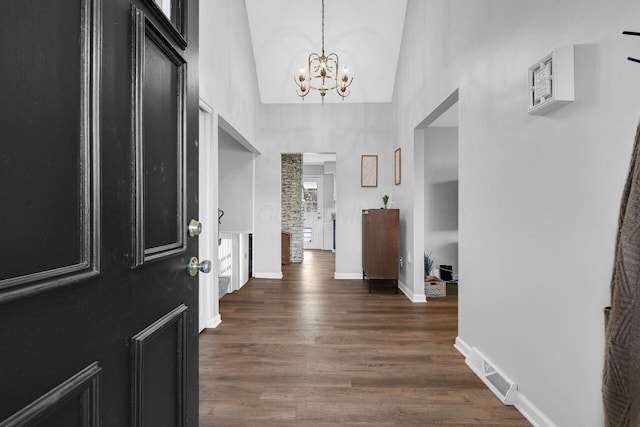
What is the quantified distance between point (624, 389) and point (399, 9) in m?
4.63

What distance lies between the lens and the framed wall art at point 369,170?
5.40 m

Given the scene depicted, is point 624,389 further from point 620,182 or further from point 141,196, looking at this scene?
point 141,196

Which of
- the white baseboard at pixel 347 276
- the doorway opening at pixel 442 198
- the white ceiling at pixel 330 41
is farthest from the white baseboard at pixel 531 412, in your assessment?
the white ceiling at pixel 330 41

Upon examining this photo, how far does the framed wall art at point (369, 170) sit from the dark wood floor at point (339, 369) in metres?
2.04

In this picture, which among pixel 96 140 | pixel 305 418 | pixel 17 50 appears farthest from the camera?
pixel 305 418

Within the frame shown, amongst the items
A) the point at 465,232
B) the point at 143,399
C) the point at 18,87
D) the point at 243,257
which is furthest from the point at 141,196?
the point at 243,257

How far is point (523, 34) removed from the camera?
1.84 m

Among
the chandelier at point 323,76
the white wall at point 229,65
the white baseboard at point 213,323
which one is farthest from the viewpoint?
the chandelier at point 323,76

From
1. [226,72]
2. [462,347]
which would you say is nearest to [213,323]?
[462,347]

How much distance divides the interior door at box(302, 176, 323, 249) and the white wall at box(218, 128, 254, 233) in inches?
164

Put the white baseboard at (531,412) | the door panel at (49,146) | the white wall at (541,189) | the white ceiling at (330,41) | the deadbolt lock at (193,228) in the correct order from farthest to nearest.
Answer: the white ceiling at (330,41) → the white baseboard at (531,412) → the white wall at (541,189) → the deadbolt lock at (193,228) → the door panel at (49,146)

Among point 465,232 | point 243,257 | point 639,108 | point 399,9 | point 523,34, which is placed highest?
point 399,9

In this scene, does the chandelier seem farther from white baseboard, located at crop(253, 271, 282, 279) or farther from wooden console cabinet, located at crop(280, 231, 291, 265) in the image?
wooden console cabinet, located at crop(280, 231, 291, 265)

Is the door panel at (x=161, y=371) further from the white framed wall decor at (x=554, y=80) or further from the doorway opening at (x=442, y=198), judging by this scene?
the doorway opening at (x=442, y=198)
